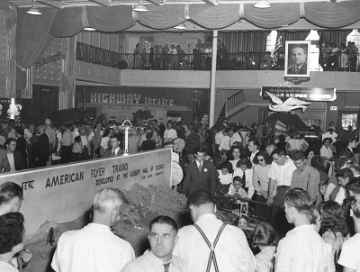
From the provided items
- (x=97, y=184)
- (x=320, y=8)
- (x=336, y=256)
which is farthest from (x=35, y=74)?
(x=336, y=256)

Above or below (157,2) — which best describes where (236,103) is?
below

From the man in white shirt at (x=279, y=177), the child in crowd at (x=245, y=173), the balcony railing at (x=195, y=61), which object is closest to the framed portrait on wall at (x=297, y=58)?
the balcony railing at (x=195, y=61)

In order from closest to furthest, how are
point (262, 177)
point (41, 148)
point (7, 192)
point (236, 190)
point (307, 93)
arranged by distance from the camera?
point (7, 192) → point (236, 190) → point (262, 177) → point (41, 148) → point (307, 93)

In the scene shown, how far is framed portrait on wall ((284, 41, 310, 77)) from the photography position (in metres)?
18.4

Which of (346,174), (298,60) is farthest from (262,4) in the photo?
(298,60)

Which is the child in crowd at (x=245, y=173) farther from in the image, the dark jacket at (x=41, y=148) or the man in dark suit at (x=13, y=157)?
the dark jacket at (x=41, y=148)

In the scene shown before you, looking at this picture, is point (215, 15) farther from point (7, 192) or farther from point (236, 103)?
point (236, 103)

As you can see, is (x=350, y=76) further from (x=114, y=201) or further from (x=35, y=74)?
(x=114, y=201)

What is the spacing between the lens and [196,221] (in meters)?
4.07

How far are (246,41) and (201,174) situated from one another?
2113cm

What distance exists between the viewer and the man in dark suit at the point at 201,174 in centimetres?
876

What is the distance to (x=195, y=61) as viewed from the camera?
24531 mm

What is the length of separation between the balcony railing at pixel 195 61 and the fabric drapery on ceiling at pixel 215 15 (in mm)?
9309

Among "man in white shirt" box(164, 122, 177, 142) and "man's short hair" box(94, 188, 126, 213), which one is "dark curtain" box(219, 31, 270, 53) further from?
"man's short hair" box(94, 188, 126, 213)
